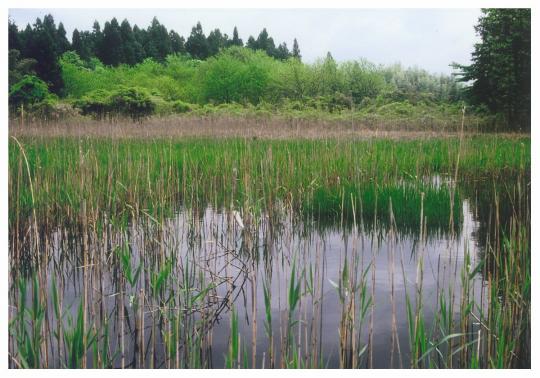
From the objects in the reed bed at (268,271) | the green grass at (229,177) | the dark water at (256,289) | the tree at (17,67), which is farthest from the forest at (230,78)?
the dark water at (256,289)

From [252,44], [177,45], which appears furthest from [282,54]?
[177,45]

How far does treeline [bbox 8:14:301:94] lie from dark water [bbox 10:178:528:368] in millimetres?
4215

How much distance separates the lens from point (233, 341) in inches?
89.7

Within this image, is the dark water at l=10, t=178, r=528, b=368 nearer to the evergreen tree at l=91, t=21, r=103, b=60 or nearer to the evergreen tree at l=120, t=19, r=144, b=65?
the evergreen tree at l=120, t=19, r=144, b=65

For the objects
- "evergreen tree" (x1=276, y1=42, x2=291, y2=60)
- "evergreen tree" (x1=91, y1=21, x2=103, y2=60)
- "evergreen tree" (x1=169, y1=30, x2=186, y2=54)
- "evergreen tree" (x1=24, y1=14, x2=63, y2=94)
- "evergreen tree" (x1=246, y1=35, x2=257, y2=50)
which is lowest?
"evergreen tree" (x1=24, y1=14, x2=63, y2=94)

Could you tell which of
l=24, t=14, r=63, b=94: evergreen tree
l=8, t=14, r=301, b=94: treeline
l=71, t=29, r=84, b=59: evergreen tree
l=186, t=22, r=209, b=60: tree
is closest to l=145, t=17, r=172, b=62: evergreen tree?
l=8, t=14, r=301, b=94: treeline

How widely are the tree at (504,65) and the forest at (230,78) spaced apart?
0.09ft

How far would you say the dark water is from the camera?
101 inches

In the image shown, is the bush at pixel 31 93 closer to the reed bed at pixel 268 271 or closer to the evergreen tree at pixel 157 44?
the reed bed at pixel 268 271

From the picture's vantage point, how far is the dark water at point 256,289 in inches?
101

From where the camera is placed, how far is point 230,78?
55.3 ft

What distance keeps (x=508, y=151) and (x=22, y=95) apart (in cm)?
832

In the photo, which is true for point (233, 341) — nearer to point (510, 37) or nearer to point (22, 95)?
point (510, 37)

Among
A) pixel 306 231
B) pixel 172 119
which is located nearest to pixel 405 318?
pixel 306 231
